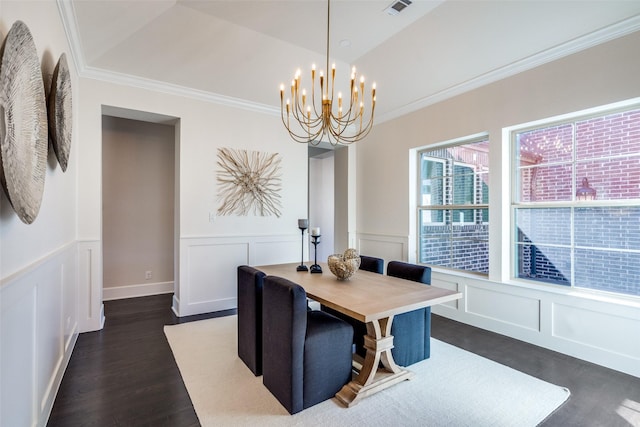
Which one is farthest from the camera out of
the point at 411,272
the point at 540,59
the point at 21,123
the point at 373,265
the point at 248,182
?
the point at 248,182

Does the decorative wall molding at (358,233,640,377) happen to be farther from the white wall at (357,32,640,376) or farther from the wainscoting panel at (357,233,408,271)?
the wainscoting panel at (357,233,408,271)

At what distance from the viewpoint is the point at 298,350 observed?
6.31ft

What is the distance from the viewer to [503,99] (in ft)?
10.6

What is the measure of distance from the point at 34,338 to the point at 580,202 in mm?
4111

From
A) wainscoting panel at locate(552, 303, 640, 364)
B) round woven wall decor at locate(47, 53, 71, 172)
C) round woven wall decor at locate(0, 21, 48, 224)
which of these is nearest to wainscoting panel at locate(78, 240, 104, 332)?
round woven wall decor at locate(47, 53, 71, 172)

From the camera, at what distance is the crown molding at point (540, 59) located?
7.97ft

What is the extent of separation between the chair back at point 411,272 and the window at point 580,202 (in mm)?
1301

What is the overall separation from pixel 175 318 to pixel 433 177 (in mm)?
3726

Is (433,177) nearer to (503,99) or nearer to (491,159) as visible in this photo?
(491,159)

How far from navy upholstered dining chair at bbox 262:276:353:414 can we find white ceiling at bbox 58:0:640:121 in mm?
2480

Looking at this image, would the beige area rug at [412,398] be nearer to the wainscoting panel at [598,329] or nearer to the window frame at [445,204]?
the wainscoting panel at [598,329]

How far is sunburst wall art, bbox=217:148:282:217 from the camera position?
406cm

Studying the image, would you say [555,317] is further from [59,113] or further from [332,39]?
[59,113]

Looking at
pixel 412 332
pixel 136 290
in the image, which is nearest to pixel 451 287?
pixel 412 332
